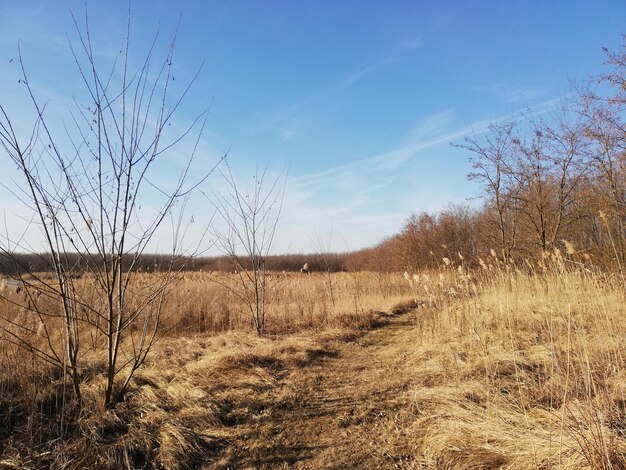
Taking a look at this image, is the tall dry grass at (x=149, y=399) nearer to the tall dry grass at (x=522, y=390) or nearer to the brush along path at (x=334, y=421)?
the brush along path at (x=334, y=421)

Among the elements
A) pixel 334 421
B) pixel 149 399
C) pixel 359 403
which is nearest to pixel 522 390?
pixel 359 403

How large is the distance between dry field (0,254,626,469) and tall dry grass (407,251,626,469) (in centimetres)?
1

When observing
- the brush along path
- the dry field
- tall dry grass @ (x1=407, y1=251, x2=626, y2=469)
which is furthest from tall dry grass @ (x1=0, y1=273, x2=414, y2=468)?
tall dry grass @ (x1=407, y1=251, x2=626, y2=469)

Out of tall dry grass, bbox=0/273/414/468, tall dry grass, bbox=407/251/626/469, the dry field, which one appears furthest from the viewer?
tall dry grass, bbox=0/273/414/468

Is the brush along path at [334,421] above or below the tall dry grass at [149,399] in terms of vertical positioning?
below

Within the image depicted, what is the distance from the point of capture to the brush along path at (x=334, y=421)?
2682mm

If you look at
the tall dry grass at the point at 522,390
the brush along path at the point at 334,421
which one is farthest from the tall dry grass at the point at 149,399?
the tall dry grass at the point at 522,390

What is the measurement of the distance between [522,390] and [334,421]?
5.65ft

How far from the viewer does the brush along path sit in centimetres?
268

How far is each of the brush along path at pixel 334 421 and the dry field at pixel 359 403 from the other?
1 cm

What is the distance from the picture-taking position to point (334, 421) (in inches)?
128

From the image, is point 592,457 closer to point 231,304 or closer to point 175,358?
point 175,358

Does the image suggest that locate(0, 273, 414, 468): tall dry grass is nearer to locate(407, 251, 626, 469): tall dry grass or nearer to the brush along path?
the brush along path

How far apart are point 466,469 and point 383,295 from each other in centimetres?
897
